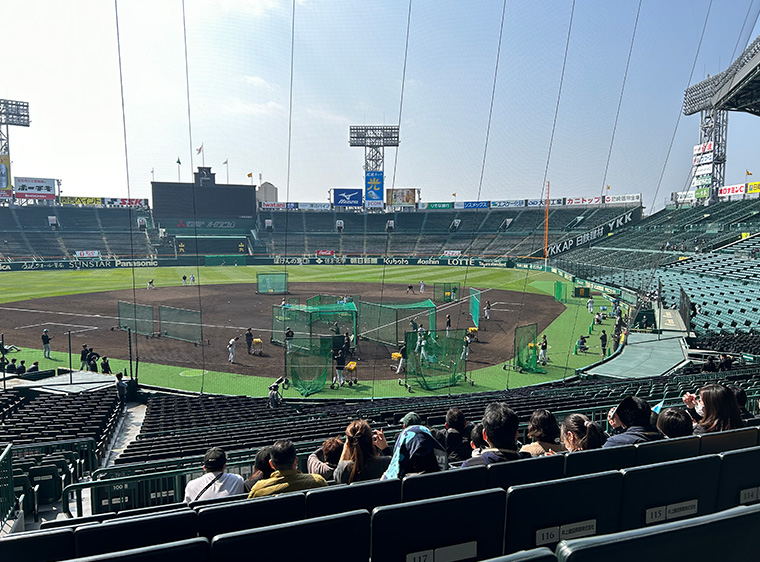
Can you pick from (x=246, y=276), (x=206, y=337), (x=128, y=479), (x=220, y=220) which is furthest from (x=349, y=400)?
(x=220, y=220)

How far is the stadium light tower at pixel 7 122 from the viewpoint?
74.4 meters

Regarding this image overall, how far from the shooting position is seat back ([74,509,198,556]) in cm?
254

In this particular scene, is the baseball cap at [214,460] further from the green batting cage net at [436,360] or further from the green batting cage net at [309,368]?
the green batting cage net at [436,360]

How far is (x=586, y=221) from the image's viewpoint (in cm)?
7844

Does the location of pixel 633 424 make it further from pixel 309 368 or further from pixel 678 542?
pixel 309 368

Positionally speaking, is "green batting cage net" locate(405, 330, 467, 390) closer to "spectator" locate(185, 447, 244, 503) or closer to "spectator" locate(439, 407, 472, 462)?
"spectator" locate(439, 407, 472, 462)

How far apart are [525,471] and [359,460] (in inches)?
58.4

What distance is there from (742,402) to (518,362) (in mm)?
14878

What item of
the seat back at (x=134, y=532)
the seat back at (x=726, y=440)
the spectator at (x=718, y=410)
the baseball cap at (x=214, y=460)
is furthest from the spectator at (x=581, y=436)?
the seat back at (x=134, y=532)

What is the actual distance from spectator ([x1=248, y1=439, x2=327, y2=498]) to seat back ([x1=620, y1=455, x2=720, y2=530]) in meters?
2.45

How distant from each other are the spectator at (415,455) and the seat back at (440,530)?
1.07 m

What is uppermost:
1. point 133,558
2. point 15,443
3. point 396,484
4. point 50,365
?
point 133,558

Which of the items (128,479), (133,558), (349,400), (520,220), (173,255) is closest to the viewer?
(133,558)

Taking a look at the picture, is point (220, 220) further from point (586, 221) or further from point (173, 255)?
point (586, 221)
